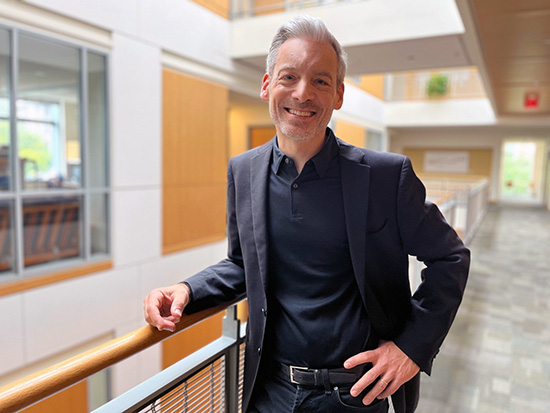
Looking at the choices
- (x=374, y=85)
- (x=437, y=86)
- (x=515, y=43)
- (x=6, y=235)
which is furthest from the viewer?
(x=437, y=86)

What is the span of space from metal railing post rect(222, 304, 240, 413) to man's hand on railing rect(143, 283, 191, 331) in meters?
0.29

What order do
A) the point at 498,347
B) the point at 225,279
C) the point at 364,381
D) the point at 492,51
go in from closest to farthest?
1. the point at 364,381
2. the point at 225,279
3. the point at 498,347
4. the point at 492,51

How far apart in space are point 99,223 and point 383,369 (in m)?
5.50

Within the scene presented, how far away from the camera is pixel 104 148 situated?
5.98 meters

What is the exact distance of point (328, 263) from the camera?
1.27 metres

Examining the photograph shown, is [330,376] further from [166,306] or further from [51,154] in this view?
[51,154]

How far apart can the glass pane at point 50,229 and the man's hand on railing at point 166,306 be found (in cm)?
449

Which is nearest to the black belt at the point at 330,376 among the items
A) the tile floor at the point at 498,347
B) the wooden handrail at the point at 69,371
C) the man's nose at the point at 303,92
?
the wooden handrail at the point at 69,371

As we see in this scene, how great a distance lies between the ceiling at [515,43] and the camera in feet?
14.3

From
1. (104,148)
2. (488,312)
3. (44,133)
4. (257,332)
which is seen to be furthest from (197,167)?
(257,332)

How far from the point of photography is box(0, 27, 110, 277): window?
482cm

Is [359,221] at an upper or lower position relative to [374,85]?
lower

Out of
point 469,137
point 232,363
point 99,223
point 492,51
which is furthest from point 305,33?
point 469,137

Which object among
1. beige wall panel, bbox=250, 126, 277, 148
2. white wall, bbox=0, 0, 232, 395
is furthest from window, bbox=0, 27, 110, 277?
beige wall panel, bbox=250, 126, 277, 148
